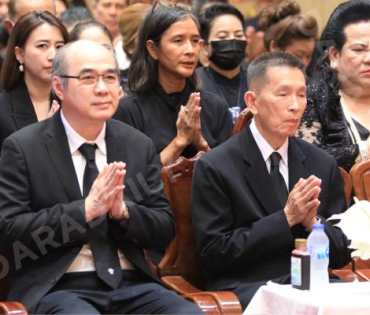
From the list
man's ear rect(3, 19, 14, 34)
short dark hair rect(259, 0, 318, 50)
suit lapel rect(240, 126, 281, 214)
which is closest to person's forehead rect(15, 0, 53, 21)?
man's ear rect(3, 19, 14, 34)

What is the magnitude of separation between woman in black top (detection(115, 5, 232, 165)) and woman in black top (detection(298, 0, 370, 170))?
550 millimetres

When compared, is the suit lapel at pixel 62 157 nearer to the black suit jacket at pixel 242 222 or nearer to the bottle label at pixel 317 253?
the black suit jacket at pixel 242 222

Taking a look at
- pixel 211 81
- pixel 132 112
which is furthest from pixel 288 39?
pixel 132 112

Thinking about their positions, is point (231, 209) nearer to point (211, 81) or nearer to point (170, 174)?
point (170, 174)

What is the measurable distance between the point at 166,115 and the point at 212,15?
4.87 ft

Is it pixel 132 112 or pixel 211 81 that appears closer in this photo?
pixel 132 112

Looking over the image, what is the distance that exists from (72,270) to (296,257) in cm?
87

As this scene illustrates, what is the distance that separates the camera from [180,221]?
162 inches

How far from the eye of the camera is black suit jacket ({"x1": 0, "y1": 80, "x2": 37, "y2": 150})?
4.62m

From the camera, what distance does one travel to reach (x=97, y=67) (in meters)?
3.81

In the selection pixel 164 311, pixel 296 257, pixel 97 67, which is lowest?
pixel 164 311

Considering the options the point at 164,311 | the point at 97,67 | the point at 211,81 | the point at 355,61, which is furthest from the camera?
the point at 211,81

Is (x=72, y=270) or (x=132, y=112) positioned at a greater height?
(x=132, y=112)

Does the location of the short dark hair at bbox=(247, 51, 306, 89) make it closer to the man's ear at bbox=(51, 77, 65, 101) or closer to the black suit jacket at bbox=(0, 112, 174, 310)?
the black suit jacket at bbox=(0, 112, 174, 310)
